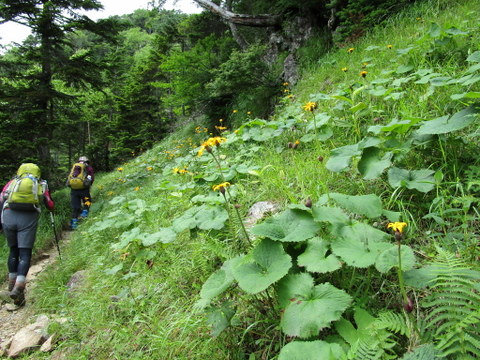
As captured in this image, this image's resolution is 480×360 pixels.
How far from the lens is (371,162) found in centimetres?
179

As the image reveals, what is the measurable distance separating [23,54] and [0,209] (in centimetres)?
763

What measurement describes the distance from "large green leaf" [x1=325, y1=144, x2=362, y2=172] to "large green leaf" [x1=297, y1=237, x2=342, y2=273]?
662mm

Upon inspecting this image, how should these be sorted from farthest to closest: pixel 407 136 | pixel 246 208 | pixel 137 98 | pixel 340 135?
1. pixel 137 98
2. pixel 340 135
3. pixel 246 208
4. pixel 407 136

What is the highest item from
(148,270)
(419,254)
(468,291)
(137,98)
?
(137,98)

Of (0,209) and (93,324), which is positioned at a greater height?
(0,209)

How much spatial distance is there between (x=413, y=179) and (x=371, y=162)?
0.26m

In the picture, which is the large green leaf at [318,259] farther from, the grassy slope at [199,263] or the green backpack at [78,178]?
the green backpack at [78,178]

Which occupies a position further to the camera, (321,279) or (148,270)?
(148,270)

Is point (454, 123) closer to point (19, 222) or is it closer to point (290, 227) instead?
point (290, 227)

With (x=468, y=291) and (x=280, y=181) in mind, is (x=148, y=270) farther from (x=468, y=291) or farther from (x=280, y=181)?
(x=468, y=291)

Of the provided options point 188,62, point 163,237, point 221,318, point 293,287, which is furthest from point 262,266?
point 188,62

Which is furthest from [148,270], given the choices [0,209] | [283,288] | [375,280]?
[0,209]

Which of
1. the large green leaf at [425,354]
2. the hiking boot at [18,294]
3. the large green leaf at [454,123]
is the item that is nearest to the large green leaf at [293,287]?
the large green leaf at [425,354]

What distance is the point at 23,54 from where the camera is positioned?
30.8 ft
